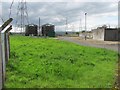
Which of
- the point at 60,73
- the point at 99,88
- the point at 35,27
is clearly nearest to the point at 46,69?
the point at 60,73

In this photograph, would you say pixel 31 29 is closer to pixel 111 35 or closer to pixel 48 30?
pixel 48 30

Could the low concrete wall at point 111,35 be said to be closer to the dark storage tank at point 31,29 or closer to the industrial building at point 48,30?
the industrial building at point 48,30

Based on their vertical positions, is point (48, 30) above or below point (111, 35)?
above

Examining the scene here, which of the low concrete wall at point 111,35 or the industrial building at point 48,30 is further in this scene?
the industrial building at point 48,30

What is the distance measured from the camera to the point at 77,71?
12953 millimetres

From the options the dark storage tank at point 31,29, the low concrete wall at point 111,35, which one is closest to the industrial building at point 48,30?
the dark storage tank at point 31,29

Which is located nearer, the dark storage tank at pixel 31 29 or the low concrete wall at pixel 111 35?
the low concrete wall at pixel 111 35

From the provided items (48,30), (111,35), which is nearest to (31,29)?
(48,30)

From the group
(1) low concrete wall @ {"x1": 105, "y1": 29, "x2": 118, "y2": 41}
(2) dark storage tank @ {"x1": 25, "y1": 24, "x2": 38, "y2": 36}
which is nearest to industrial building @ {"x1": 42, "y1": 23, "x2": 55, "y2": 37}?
(2) dark storage tank @ {"x1": 25, "y1": 24, "x2": 38, "y2": 36}

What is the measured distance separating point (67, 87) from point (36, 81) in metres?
1.19

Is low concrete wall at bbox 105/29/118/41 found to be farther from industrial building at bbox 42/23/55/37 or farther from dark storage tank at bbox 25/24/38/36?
dark storage tank at bbox 25/24/38/36

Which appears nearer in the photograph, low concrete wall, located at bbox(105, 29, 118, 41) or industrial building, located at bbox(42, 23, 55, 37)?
low concrete wall, located at bbox(105, 29, 118, 41)

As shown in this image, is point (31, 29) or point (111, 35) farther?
point (31, 29)

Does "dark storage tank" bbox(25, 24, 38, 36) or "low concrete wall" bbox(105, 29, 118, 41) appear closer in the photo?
"low concrete wall" bbox(105, 29, 118, 41)
